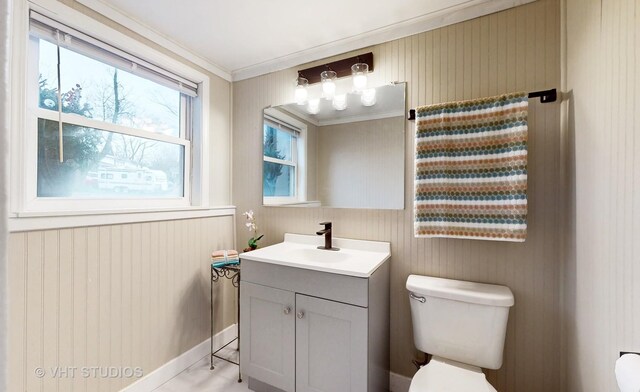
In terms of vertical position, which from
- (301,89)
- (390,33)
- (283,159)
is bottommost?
(283,159)

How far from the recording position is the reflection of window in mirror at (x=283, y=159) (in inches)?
80.0

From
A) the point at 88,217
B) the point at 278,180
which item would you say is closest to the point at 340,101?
the point at 278,180

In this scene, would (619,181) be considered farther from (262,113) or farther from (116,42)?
(116,42)

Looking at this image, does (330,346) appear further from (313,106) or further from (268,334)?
(313,106)

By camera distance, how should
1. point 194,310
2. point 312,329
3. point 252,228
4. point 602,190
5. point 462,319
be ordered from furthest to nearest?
point 252,228 < point 194,310 < point 312,329 < point 462,319 < point 602,190

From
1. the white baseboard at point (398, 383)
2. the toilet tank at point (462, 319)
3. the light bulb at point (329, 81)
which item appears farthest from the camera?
the light bulb at point (329, 81)

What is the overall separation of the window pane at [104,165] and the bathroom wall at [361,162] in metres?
1.10

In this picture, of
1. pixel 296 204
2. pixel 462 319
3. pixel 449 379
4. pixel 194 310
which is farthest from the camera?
pixel 296 204

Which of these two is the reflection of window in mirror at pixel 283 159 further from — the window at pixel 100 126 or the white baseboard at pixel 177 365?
the white baseboard at pixel 177 365

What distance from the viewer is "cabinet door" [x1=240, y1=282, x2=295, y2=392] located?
149 cm

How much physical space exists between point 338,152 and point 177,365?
1.80 m

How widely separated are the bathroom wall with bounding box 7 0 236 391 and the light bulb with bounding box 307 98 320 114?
78 cm

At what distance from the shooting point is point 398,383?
163 cm

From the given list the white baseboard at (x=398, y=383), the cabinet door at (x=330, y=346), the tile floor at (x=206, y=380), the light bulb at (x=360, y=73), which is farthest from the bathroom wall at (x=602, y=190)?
the tile floor at (x=206, y=380)
